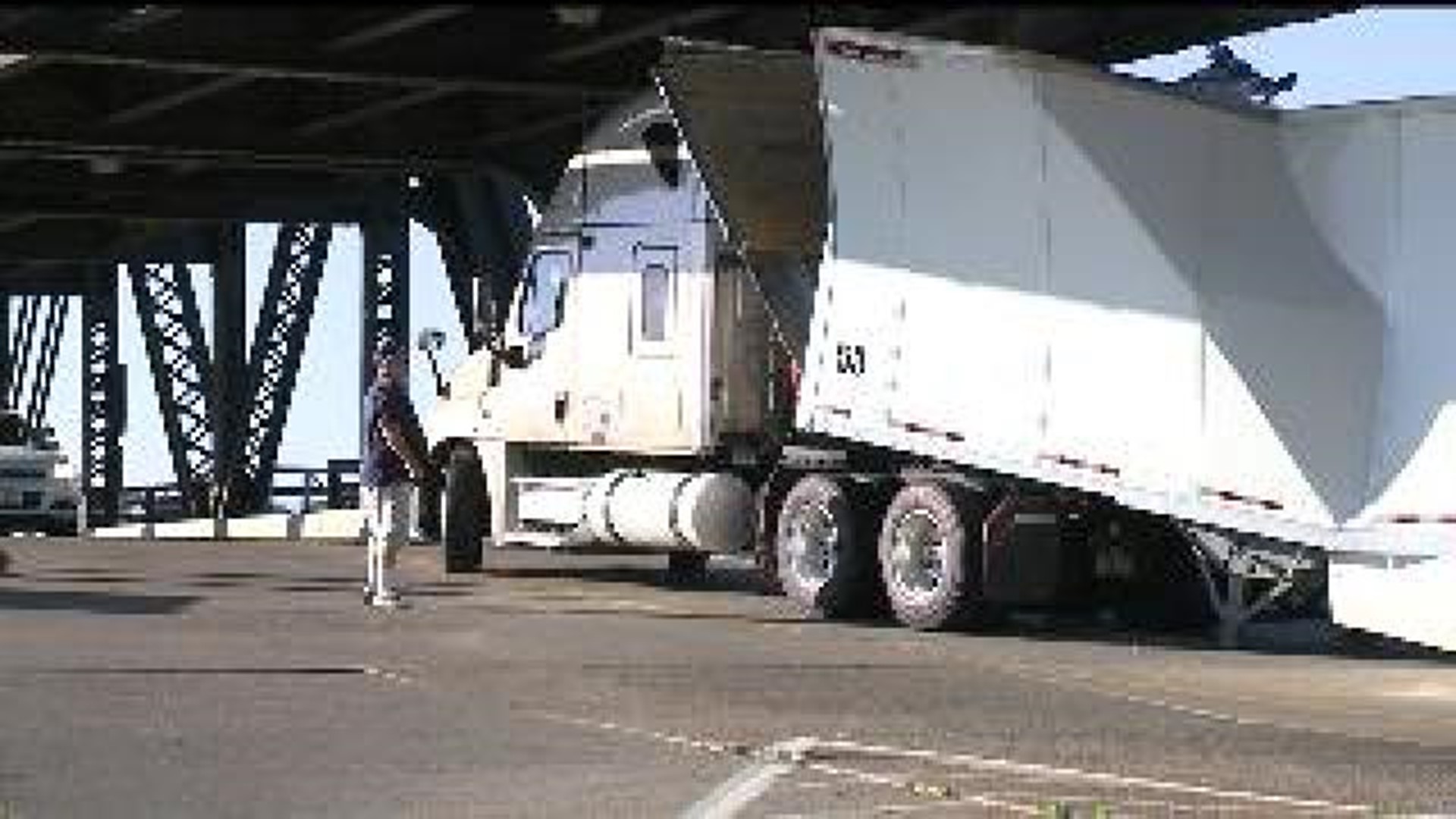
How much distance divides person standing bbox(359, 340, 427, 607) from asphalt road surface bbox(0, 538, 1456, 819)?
35 cm

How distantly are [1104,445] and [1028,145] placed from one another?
6.20 ft

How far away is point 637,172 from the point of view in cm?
2100

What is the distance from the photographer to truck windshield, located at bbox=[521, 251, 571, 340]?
22.2m

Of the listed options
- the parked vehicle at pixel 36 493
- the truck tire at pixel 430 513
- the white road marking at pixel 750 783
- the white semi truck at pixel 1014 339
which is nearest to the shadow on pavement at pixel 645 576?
the truck tire at pixel 430 513

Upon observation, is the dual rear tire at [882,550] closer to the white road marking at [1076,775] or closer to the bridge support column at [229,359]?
the white road marking at [1076,775]

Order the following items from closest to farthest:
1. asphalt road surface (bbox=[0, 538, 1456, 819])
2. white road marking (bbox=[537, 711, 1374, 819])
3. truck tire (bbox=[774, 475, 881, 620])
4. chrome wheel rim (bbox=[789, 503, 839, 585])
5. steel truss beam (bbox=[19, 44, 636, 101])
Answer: white road marking (bbox=[537, 711, 1374, 819]) → asphalt road surface (bbox=[0, 538, 1456, 819]) → truck tire (bbox=[774, 475, 881, 620]) → chrome wheel rim (bbox=[789, 503, 839, 585]) → steel truss beam (bbox=[19, 44, 636, 101])

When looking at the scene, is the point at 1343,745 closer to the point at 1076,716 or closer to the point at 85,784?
the point at 1076,716

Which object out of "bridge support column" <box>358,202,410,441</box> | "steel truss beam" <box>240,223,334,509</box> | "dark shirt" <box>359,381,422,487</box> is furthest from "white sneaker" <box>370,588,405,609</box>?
"steel truss beam" <box>240,223,334,509</box>

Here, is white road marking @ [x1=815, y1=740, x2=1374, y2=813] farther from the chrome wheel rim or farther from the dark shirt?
the dark shirt

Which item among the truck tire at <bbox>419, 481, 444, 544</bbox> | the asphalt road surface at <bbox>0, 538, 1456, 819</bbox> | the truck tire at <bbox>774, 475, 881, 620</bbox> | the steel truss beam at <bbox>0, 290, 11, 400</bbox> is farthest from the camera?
the steel truss beam at <bbox>0, 290, 11, 400</bbox>

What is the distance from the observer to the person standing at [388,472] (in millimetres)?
18797

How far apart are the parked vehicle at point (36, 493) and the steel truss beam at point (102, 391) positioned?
19.6 meters

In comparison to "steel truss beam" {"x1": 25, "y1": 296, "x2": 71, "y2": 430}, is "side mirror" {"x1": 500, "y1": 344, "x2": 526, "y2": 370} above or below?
below

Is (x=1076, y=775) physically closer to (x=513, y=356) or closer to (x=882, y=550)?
(x=882, y=550)
